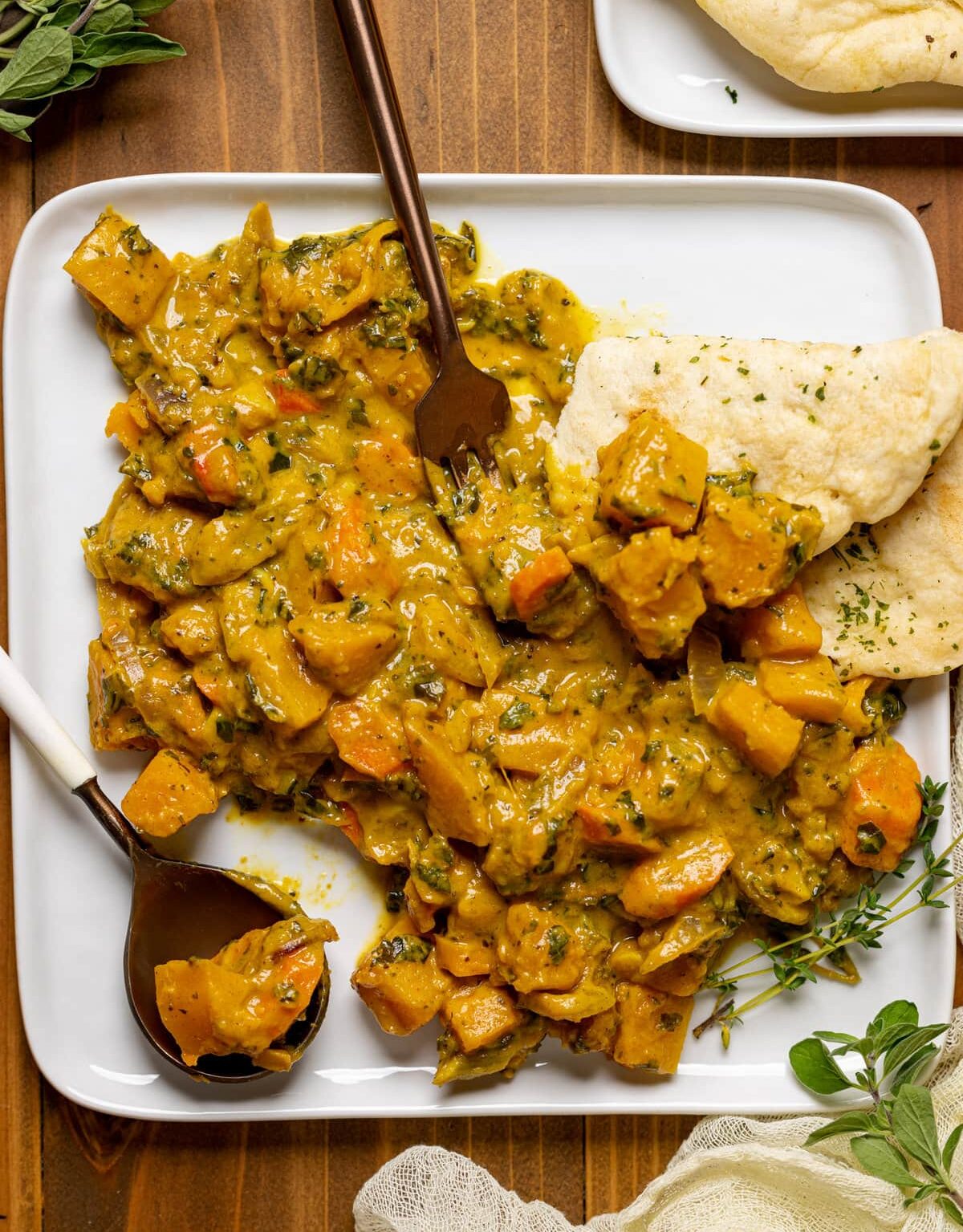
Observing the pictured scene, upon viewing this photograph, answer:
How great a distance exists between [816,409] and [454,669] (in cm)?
119

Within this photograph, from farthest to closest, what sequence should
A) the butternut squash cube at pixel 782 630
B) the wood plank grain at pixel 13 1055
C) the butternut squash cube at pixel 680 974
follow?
the wood plank grain at pixel 13 1055, the butternut squash cube at pixel 680 974, the butternut squash cube at pixel 782 630

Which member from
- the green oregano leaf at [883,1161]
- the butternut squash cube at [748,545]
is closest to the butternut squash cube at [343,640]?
the butternut squash cube at [748,545]

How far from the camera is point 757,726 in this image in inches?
110

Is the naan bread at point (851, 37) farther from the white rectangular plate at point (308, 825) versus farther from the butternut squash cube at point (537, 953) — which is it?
the butternut squash cube at point (537, 953)

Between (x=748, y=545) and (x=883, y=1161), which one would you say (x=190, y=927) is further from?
(x=883, y=1161)

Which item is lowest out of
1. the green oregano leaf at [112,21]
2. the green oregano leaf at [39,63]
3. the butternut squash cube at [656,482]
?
the butternut squash cube at [656,482]

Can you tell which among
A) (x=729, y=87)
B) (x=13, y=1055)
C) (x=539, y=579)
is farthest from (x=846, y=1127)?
(x=729, y=87)

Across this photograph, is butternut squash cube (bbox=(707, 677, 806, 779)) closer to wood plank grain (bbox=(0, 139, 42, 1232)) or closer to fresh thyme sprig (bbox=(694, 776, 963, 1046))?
fresh thyme sprig (bbox=(694, 776, 963, 1046))

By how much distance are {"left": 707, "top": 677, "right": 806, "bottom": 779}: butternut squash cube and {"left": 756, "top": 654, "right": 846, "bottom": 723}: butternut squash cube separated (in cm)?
3

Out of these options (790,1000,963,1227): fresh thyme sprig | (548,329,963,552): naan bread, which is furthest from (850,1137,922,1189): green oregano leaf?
(548,329,963,552): naan bread

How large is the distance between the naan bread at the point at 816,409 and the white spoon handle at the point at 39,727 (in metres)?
1.75

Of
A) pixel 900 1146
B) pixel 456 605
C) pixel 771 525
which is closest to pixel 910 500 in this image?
pixel 771 525

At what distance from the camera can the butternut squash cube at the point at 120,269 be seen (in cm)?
298

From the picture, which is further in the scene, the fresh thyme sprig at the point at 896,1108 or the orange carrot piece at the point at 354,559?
the fresh thyme sprig at the point at 896,1108
